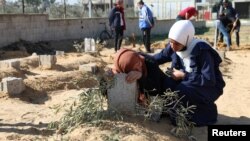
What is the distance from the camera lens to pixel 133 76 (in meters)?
5.19

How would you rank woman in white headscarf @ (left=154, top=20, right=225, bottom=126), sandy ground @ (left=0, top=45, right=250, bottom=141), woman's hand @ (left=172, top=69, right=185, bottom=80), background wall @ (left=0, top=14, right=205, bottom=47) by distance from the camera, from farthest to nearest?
background wall @ (left=0, top=14, right=205, bottom=47) → woman's hand @ (left=172, top=69, right=185, bottom=80) → woman in white headscarf @ (left=154, top=20, right=225, bottom=126) → sandy ground @ (left=0, top=45, right=250, bottom=141)

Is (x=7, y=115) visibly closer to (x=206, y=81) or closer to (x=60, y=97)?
(x=60, y=97)

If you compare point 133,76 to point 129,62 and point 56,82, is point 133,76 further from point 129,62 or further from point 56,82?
point 56,82

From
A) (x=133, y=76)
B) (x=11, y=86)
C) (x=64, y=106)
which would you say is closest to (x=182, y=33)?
(x=133, y=76)

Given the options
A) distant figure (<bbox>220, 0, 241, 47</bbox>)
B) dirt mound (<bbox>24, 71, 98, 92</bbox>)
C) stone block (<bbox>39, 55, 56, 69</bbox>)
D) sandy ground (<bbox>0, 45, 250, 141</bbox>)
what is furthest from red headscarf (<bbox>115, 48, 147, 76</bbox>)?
distant figure (<bbox>220, 0, 241, 47</bbox>)

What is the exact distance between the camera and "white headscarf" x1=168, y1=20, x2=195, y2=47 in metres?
5.40

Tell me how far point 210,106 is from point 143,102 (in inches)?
32.5

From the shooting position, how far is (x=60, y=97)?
7336 millimetres

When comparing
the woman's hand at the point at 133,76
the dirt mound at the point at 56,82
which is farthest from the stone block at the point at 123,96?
the dirt mound at the point at 56,82

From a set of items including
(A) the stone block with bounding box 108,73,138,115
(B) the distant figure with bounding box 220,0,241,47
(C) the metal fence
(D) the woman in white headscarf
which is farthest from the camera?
(C) the metal fence

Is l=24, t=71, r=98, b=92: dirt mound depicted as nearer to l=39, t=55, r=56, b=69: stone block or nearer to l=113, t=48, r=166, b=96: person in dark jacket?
l=39, t=55, r=56, b=69: stone block

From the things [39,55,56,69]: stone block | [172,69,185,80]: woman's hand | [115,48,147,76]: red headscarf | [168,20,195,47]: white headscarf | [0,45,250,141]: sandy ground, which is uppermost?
[168,20,195,47]: white headscarf

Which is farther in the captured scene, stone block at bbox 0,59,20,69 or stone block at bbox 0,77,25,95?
stone block at bbox 0,59,20,69

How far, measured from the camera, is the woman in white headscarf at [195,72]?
5.41m
